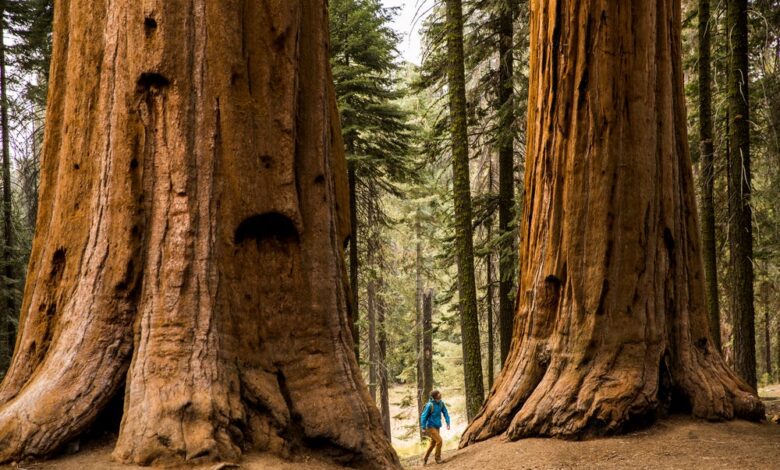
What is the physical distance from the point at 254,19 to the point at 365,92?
38.1 feet

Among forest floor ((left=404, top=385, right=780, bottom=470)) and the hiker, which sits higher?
forest floor ((left=404, top=385, right=780, bottom=470))

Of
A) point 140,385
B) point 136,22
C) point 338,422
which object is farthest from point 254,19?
point 338,422

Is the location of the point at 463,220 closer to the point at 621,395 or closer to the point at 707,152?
the point at 621,395

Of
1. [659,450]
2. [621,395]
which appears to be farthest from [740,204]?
[659,450]

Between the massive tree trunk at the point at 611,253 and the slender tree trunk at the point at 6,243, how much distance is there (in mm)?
12968

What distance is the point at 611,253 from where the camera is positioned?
323 inches

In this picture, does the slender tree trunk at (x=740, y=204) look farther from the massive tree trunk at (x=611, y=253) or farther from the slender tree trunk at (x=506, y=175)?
the slender tree trunk at (x=506, y=175)

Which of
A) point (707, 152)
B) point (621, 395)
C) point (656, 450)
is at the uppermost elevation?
point (707, 152)

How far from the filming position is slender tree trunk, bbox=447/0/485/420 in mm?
12336

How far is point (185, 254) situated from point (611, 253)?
5534 mm

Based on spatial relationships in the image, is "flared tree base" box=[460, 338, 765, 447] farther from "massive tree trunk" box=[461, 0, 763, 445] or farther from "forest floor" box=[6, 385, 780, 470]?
"forest floor" box=[6, 385, 780, 470]

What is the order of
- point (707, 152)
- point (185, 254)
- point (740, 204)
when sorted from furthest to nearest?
point (707, 152)
point (740, 204)
point (185, 254)

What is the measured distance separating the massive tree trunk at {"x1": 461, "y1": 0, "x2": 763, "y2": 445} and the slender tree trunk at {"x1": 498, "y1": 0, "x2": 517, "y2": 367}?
6.72m

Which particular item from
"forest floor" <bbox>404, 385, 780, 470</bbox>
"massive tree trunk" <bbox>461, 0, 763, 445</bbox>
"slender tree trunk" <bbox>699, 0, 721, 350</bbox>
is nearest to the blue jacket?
"massive tree trunk" <bbox>461, 0, 763, 445</bbox>
